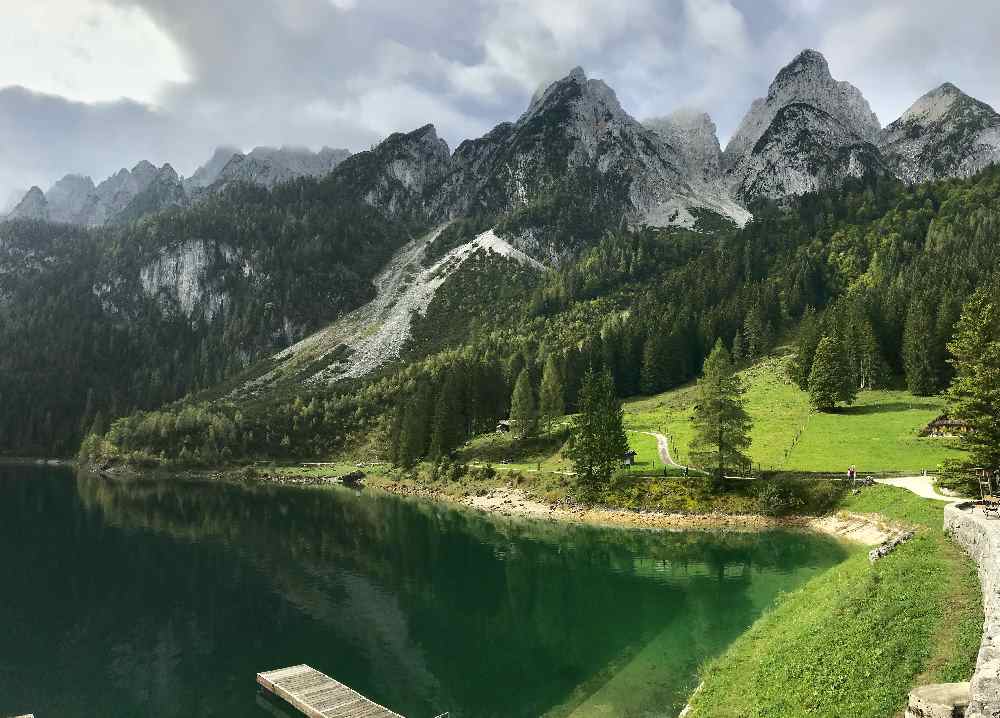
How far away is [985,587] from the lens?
24219mm

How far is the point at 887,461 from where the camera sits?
72812 millimetres

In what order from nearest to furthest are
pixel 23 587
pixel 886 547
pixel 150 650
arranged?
pixel 886 547
pixel 150 650
pixel 23 587

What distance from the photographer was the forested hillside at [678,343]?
11556cm

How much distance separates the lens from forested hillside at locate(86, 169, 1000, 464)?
115562 mm

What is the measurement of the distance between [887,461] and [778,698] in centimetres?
6235

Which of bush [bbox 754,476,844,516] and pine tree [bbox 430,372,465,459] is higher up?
pine tree [bbox 430,372,465,459]

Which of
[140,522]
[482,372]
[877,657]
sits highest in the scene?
[482,372]

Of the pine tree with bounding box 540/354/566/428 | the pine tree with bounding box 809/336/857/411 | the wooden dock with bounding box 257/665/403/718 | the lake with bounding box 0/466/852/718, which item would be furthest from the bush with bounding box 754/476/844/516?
the wooden dock with bounding box 257/665/403/718

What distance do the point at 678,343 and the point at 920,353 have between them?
54.0 meters

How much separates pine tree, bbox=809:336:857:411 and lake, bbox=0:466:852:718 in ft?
136

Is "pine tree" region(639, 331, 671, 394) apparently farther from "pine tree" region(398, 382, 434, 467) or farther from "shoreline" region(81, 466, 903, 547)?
"shoreline" region(81, 466, 903, 547)

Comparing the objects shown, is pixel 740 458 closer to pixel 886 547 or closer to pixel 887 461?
pixel 887 461

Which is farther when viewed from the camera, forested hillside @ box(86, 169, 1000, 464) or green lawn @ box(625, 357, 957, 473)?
forested hillside @ box(86, 169, 1000, 464)

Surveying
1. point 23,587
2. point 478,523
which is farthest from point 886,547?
point 23,587
